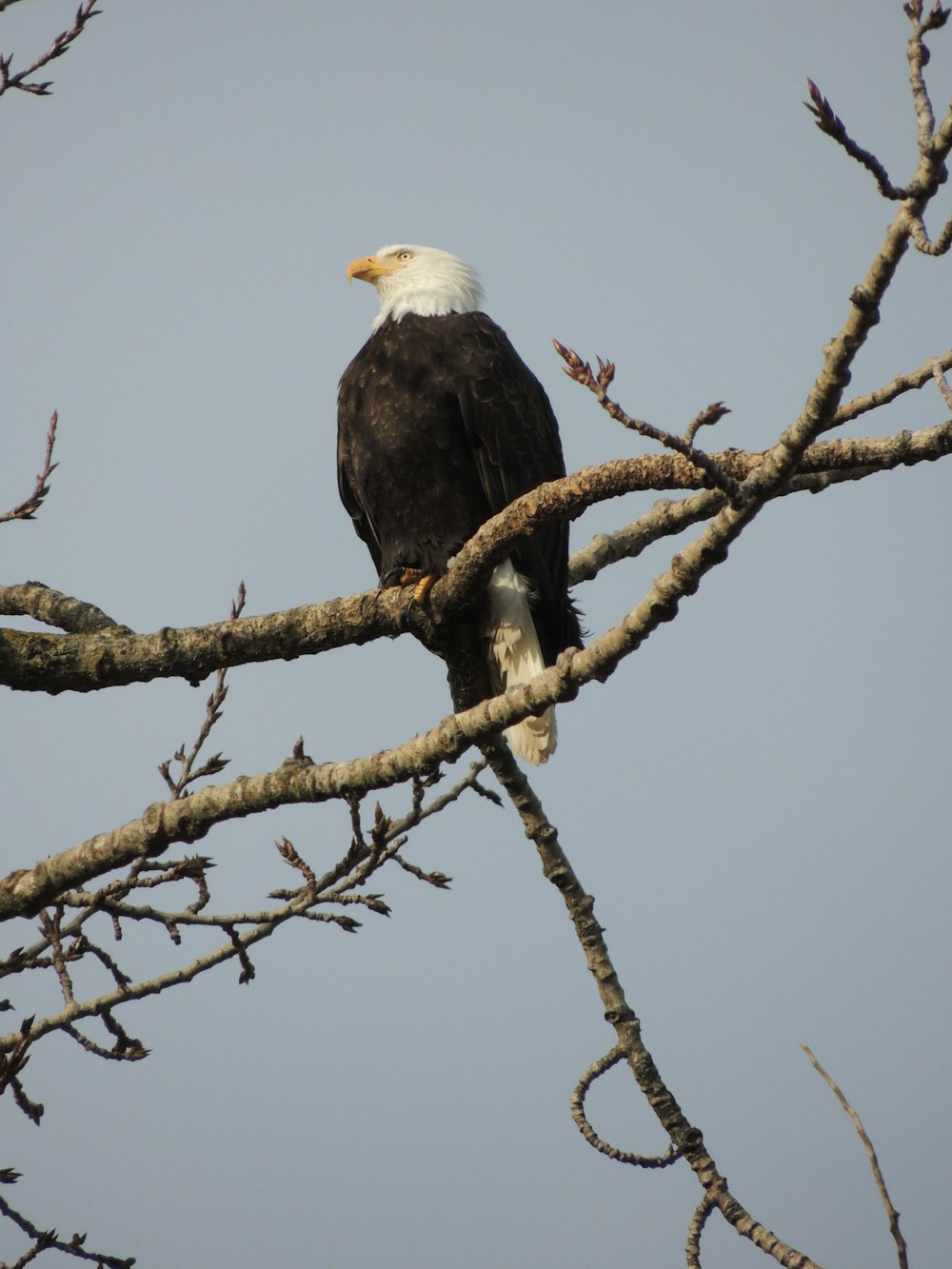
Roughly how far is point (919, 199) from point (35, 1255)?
2.88 m

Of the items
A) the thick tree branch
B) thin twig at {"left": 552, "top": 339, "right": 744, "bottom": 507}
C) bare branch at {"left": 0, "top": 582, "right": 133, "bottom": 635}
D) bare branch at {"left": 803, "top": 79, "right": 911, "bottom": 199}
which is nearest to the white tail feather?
the thick tree branch

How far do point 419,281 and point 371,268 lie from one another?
393 millimetres

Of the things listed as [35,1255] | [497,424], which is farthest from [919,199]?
[497,424]

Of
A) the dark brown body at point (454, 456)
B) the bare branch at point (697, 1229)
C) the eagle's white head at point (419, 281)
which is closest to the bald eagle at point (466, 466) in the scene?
the dark brown body at point (454, 456)

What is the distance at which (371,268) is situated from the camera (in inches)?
259

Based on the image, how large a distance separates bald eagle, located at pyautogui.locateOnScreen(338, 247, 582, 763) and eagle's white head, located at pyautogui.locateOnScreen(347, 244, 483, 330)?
0.51 metres

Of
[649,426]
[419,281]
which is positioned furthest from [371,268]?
[649,426]

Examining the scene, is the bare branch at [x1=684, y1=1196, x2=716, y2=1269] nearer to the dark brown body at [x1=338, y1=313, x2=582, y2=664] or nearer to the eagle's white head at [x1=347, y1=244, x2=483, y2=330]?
the dark brown body at [x1=338, y1=313, x2=582, y2=664]

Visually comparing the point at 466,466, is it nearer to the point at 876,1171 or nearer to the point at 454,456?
Result: the point at 454,456

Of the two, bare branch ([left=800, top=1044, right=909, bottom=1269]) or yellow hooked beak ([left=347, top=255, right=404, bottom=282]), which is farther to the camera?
yellow hooked beak ([left=347, top=255, right=404, bottom=282])

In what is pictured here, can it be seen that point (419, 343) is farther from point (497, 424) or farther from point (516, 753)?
point (516, 753)

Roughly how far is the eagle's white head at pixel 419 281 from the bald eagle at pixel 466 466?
1.68ft

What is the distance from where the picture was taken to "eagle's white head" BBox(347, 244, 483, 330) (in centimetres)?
605

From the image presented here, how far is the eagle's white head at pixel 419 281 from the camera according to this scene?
6047 millimetres
